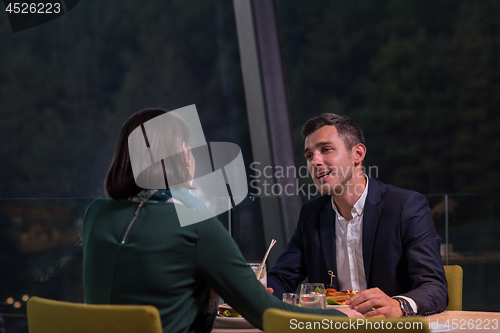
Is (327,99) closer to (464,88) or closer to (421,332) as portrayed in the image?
(464,88)

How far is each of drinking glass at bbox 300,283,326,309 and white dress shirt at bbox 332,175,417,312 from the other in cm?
50

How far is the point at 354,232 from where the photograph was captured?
6.06ft

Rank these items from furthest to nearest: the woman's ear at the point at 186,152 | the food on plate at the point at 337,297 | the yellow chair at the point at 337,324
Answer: the food on plate at the point at 337,297, the woman's ear at the point at 186,152, the yellow chair at the point at 337,324

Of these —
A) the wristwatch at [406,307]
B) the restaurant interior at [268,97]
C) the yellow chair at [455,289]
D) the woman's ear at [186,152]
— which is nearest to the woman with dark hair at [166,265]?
A: the woman's ear at [186,152]

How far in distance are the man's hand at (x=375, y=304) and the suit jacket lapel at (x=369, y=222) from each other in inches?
15.4

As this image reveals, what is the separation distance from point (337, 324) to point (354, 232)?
103 centimetres

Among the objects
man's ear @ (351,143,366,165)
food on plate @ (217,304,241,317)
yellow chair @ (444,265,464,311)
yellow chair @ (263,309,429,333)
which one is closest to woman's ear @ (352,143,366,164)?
man's ear @ (351,143,366,165)

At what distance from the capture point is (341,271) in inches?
72.2

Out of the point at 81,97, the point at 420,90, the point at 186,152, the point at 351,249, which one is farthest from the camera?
the point at 420,90

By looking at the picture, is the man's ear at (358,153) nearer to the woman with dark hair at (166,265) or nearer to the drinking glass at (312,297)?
the drinking glass at (312,297)

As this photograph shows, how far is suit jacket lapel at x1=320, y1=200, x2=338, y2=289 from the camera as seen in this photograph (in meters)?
1.82

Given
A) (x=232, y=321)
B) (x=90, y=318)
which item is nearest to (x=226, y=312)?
(x=232, y=321)

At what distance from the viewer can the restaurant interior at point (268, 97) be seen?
303 centimetres

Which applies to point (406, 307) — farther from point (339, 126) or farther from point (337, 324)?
point (339, 126)
